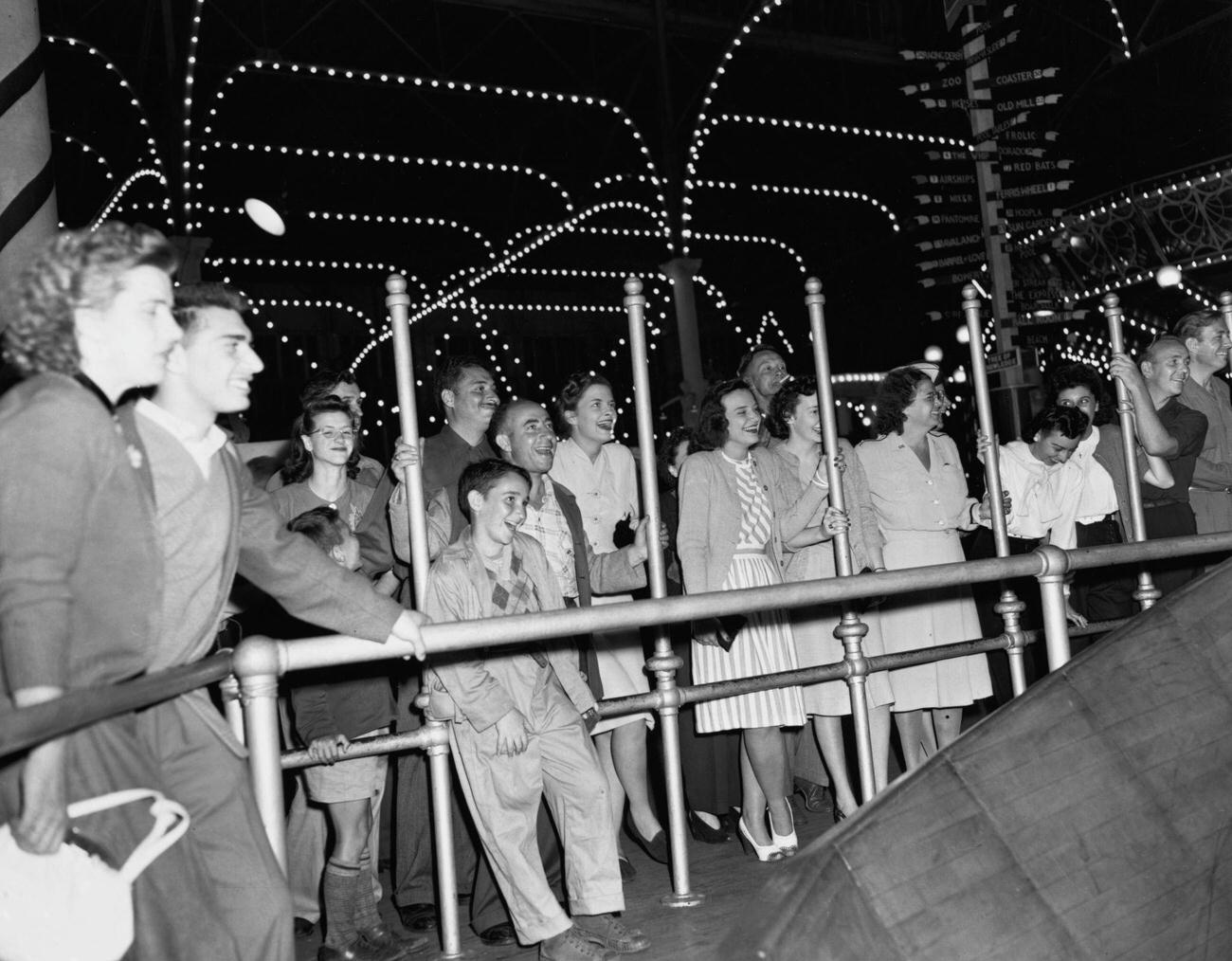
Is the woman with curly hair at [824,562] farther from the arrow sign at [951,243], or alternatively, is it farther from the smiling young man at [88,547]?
the smiling young man at [88,547]

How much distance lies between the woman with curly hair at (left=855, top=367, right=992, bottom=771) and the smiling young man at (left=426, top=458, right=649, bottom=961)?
1.75 meters

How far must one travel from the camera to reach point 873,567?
4.94 m

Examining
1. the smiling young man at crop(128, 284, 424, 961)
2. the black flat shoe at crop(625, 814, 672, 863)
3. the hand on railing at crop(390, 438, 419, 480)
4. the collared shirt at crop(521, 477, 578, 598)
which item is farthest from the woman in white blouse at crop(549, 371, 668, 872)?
the smiling young man at crop(128, 284, 424, 961)

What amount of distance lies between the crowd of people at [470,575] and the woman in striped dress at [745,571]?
12mm

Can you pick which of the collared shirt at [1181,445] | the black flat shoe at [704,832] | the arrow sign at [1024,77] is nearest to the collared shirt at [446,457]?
the black flat shoe at [704,832]

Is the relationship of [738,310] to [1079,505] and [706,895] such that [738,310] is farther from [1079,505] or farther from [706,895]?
[706,895]

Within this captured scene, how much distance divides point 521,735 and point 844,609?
990mm

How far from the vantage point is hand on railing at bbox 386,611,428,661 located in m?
2.67

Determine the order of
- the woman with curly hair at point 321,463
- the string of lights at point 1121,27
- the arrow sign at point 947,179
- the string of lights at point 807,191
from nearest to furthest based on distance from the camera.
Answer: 1. the woman with curly hair at point 321,463
2. the arrow sign at point 947,179
3. the string of lights at point 1121,27
4. the string of lights at point 807,191

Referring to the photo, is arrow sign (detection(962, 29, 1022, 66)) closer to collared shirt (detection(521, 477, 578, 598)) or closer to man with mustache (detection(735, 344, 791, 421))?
man with mustache (detection(735, 344, 791, 421))

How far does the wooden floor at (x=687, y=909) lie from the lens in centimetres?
349

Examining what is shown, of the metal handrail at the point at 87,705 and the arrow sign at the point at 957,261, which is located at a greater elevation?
the arrow sign at the point at 957,261

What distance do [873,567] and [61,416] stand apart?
340cm

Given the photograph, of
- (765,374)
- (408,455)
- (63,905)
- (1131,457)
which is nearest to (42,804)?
(63,905)
